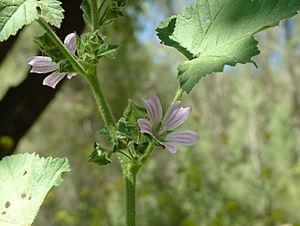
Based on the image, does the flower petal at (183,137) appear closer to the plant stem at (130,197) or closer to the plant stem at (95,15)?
the plant stem at (130,197)

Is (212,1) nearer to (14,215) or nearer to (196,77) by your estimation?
(196,77)

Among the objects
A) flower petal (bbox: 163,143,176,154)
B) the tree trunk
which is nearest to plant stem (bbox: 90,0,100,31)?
flower petal (bbox: 163,143,176,154)

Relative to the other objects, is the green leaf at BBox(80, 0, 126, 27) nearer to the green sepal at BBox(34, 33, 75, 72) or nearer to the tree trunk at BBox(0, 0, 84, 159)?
the green sepal at BBox(34, 33, 75, 72)

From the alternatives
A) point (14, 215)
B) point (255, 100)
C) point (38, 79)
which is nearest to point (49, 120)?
point (255, 100)

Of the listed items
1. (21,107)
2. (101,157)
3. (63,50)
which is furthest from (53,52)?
(21,107)

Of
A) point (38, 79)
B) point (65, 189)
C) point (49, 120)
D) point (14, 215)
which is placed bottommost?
point (65, 189)

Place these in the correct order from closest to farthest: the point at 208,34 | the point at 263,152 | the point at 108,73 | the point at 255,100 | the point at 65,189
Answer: the point at 208,34
the point at 108,73
the point at 263,152
the point at 65,189
the point at 255,100

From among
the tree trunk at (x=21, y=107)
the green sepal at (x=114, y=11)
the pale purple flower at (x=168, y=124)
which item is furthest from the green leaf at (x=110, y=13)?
the tree trunk at (x=21, y=107)

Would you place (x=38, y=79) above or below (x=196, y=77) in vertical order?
below
